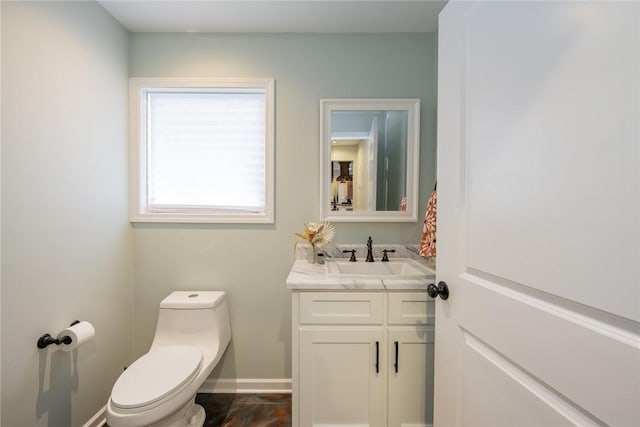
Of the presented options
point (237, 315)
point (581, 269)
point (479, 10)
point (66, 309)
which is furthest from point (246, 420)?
point (479, 10)

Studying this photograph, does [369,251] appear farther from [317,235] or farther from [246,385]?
[246,385]

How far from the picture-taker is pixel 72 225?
1.40m

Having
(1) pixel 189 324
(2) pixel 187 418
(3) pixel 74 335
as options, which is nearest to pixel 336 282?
(1) pixel 189 324

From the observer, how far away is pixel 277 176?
187 cm

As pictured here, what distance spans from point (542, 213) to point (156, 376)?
1633mm

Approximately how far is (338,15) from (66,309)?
2.20m

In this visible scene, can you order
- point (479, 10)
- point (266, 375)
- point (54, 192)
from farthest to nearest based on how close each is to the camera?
point (266, 375)
point (54, 192)
point (479, 10)

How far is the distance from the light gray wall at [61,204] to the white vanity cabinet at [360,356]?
3.77 feet

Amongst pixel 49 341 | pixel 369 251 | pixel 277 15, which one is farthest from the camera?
pixel 369 251

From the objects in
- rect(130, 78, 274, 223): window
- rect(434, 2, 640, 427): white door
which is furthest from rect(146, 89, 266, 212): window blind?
rect(434, 2, 640, 427): white door

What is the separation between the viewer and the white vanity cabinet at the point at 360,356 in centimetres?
139

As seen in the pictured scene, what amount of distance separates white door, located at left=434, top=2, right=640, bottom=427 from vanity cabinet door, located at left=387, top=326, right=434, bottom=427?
350 mm

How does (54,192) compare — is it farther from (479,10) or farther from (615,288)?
(615,288)

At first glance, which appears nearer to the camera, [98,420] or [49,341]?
[49,341]
